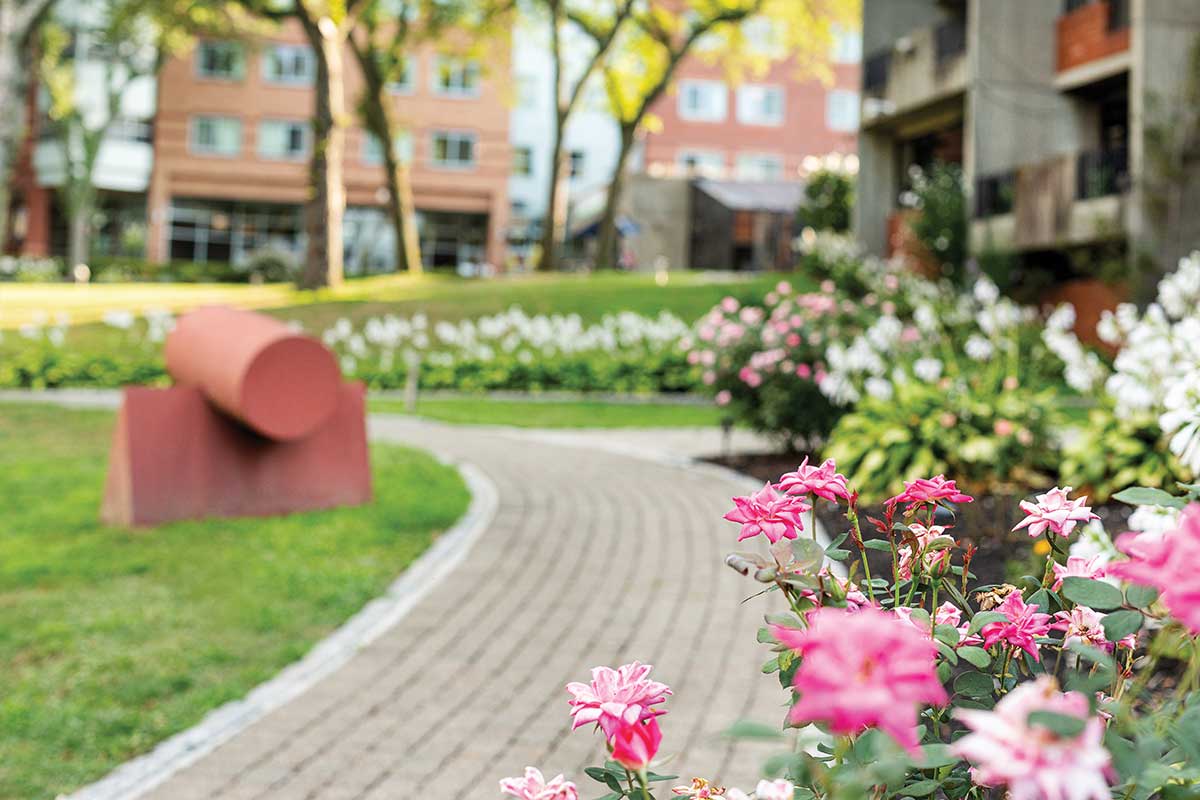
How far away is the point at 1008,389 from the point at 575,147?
47170 millimetres

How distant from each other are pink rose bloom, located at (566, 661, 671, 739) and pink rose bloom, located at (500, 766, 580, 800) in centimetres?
7

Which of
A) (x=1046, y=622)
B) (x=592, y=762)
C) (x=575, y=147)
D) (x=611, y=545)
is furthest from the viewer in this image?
(x=575, y=147)

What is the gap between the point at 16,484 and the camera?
9.14 meters

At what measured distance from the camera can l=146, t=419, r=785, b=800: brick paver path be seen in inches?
161

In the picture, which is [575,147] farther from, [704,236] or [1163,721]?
[1163,721]

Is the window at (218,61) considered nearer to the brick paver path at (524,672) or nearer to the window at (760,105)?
the window at (760,105)

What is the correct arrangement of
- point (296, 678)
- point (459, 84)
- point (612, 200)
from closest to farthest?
point (296, 678) < point (612, 200) < point (459, 84)

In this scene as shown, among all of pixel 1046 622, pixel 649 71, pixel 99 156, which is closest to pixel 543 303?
pixel 649 71

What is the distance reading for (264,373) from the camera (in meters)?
7.55

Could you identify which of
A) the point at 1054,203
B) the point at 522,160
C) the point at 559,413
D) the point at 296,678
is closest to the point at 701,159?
the point at 522,160

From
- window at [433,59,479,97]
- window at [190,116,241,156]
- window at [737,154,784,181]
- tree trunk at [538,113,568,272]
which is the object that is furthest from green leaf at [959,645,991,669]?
window at [737,154,784,181]

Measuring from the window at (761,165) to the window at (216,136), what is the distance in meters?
21.6

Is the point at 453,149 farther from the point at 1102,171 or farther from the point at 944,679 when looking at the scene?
the point at 944,679

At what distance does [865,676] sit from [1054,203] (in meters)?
21.2
